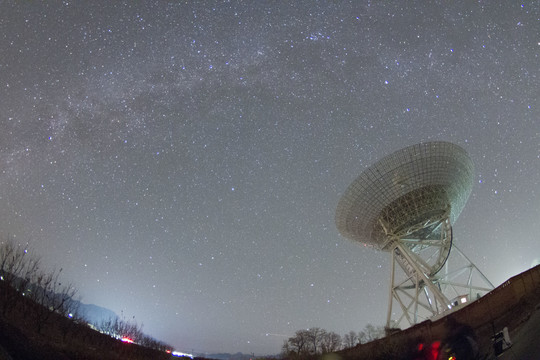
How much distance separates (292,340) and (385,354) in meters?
36.6

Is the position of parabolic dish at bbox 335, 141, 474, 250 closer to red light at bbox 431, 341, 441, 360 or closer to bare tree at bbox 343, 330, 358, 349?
red light at bbox 431, 341, 441, 360

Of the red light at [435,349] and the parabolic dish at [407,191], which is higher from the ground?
the parabolic dish at [407,191]

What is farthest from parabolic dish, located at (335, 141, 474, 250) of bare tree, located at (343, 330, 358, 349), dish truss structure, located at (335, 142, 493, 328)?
bare tree, located at (343, 330, 358, 349)

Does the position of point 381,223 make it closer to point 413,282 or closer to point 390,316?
point 413,282

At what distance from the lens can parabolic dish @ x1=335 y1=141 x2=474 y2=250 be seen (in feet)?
90.7

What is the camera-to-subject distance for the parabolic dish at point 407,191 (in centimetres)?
2766

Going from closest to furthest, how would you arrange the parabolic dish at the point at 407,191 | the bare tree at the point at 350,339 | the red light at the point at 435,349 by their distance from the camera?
the red light at the point at 435,349, the parabolic dish at the point at 407,191, the bare tree at the point at 350,339

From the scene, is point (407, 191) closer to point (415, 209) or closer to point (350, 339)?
point (415, 209)

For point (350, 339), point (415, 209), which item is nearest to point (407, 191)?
point (415, 209)

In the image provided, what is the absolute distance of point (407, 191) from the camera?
95.8 ft

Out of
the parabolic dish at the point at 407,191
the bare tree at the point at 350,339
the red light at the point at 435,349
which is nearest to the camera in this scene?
the red light at the point at 435,349

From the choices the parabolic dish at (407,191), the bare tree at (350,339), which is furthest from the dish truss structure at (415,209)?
the bare tree at (350,339)

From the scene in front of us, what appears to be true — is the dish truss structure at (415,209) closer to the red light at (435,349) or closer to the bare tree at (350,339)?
the red light at (435,349)

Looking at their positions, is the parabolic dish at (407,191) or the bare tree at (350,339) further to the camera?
the bare tree at (350,339)
